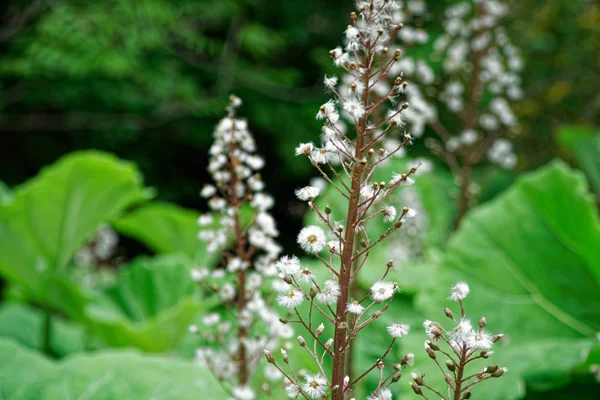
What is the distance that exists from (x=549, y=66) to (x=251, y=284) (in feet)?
15.8

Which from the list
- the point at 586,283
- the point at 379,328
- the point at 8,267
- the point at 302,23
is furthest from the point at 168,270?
the point at 302,23

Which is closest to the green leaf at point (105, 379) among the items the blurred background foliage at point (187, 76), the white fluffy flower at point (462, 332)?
the white fluffy flower at point (462, 332)

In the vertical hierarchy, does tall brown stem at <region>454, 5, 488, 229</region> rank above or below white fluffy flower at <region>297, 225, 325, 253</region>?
above

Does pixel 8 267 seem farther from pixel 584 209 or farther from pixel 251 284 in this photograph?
pixel 584 209

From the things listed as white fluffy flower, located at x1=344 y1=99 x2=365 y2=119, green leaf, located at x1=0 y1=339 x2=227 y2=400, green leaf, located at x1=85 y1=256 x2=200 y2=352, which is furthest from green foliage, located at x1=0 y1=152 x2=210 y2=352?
white fluffy flower, located at x1=344 y1=99 x2=365 y2=119

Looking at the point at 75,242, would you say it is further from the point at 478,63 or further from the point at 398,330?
the point at 398,330

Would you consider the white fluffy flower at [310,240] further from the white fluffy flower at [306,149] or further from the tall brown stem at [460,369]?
the tall brown stem at [460,369]

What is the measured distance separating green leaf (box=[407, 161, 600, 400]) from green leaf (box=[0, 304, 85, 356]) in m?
1.78

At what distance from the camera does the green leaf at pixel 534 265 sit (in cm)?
175

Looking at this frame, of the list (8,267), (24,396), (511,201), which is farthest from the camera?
(8,267)

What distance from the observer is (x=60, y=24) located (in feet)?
14.1

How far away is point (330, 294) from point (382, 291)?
0.07m

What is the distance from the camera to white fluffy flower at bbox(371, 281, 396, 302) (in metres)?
0.73

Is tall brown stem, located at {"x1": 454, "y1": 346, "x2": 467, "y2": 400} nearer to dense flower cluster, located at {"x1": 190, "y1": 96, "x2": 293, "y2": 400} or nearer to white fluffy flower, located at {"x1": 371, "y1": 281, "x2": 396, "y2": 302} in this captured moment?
white fluffy flower, located at {"x1": 371, "y1": 281, "x2": 396, "y2": 302}
